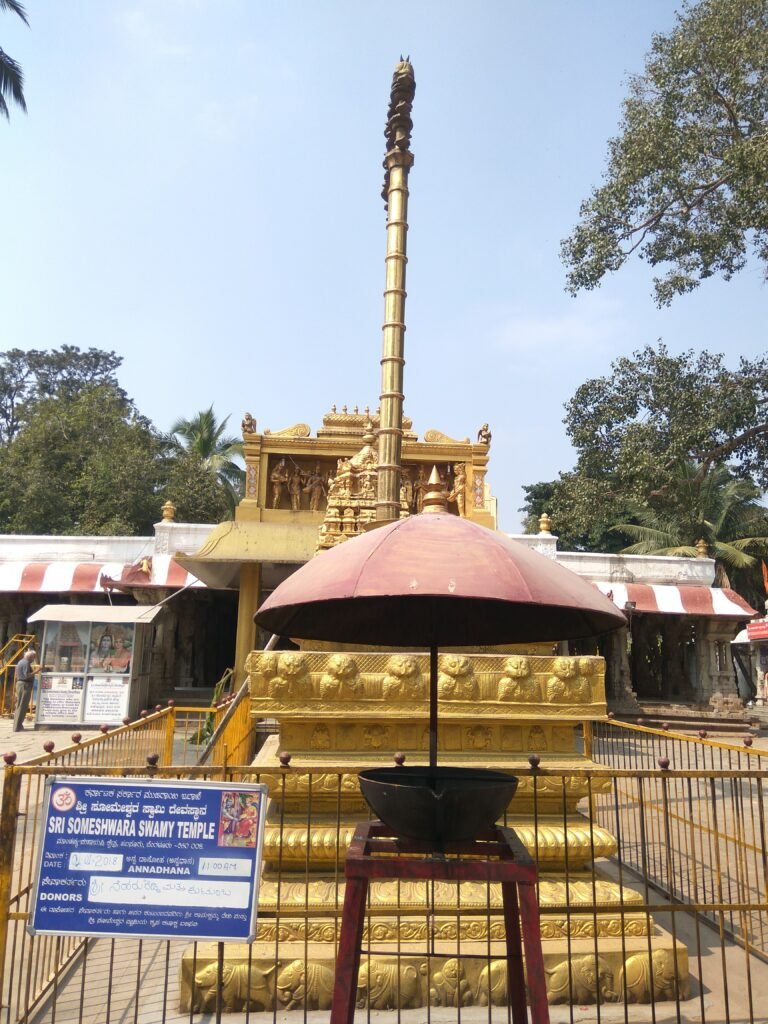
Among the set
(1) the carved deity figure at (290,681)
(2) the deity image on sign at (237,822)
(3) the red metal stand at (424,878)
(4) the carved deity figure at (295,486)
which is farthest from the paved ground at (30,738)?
(3) the red metal stand at (424,878)

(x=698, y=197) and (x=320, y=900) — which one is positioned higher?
(x=698, y=197)

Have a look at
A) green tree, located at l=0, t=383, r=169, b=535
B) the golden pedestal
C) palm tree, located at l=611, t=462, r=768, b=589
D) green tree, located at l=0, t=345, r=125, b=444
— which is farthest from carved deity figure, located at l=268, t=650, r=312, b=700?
green tree, located at l=0, t=345, r=125, b=444

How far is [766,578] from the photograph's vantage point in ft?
76.9

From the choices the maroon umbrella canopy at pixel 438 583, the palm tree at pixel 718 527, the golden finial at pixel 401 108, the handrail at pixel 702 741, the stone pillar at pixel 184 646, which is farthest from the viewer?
the palm tree at pixel 718 527

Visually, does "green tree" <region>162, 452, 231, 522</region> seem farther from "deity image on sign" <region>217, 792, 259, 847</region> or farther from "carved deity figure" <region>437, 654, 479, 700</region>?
"deity image on sign" <region>217, 792, 259, 847</region>

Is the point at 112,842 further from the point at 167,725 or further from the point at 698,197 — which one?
the point at 698,197

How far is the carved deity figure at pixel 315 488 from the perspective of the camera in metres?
17.6

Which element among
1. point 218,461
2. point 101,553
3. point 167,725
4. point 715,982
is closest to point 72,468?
point 218,461

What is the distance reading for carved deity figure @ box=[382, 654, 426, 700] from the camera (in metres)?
5.40

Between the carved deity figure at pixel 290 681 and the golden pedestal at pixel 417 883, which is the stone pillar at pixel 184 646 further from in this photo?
the carved deity figure at pixel 290 681

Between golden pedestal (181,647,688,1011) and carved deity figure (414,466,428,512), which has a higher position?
carved deity figure (414,466,428,512)

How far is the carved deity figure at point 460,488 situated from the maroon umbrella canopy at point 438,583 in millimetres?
13237

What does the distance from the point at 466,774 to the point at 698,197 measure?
42.0ft

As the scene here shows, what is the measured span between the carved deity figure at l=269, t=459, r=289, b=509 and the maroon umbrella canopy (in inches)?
564
